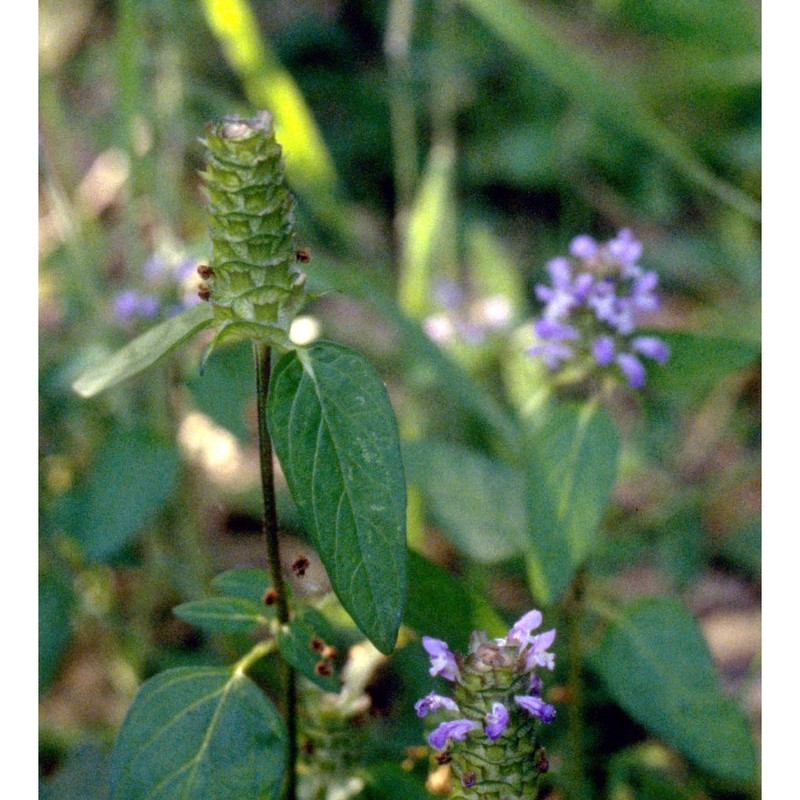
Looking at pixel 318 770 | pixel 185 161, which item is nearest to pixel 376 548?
pixel 318 770

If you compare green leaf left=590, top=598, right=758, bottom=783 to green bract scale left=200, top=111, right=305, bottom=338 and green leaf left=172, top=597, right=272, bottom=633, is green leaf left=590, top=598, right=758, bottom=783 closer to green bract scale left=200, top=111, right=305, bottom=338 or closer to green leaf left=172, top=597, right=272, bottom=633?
green leaf left=172, top=597, right=272, bottom=633

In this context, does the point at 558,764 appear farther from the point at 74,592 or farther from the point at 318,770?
the point at 74,592

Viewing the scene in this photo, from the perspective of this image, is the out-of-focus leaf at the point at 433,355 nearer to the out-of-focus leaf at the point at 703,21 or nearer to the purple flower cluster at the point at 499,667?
the purple flower cluster at the point at 499,667

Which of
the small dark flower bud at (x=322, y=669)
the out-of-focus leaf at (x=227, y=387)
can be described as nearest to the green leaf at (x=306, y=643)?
the small dark flower bud at (x=322, y=669)

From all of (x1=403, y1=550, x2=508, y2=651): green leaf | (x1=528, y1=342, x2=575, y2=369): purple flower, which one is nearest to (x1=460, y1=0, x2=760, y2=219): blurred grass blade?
(x1=528, y1=342, x2=575, y2=369): purple flower

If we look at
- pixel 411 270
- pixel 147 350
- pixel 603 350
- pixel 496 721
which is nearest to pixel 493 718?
pixel 496 721
